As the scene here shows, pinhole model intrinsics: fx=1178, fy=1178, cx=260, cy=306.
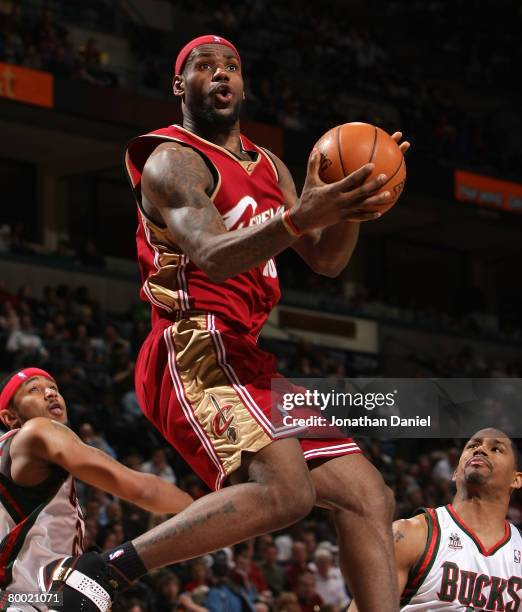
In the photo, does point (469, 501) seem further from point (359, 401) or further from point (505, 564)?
point (359, 401)

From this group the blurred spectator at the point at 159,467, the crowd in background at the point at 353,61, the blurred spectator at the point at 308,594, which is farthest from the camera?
the crowd in background at the point at 353,61

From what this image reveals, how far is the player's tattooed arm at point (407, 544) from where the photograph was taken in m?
5.45

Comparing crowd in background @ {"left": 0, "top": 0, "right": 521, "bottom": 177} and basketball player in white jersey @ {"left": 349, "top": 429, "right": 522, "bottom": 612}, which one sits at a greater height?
crowd in background @ {"left": 0, "top": 0, "right": 521, "bottom": 177}

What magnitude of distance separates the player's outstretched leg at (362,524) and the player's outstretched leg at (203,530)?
21 cm

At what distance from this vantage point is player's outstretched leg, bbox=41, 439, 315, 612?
3.76 meters

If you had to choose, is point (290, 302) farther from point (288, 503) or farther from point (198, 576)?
point (288, 503)

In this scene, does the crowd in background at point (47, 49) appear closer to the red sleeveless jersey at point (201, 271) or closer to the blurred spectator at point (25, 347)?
the blurred spectator at point (25, 347)

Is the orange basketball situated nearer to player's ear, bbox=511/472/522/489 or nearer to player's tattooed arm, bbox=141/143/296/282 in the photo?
player's tattooed arm, bbox=141/143/296/282

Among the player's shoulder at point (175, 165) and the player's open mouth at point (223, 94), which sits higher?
the player's open mouth at point (223, 94)

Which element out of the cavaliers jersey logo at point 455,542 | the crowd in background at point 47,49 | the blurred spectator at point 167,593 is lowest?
the blurred spectator at point 167,593

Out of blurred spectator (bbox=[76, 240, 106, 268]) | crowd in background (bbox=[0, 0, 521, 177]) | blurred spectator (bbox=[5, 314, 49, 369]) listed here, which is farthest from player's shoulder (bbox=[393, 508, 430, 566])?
blurred spectator (bbox=[76, 240, 106, 268])

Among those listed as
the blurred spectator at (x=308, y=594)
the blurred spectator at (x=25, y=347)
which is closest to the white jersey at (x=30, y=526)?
the blurred spectator at (x=308, y=594)

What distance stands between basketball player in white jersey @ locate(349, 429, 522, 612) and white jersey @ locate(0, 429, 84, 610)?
153 cm

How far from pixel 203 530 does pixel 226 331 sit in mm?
707
